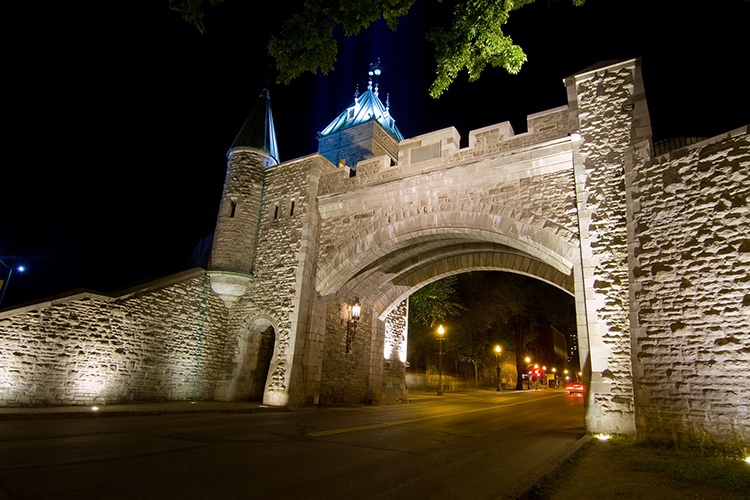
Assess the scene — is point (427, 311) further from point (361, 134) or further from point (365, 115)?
point (365, 115)

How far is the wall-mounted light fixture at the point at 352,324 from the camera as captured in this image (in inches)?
549

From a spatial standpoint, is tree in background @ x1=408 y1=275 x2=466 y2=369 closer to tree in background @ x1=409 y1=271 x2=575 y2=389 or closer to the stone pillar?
tree in background @ x1=409 y1=271 x2=575 y2=389

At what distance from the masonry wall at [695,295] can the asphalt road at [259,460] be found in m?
1.80

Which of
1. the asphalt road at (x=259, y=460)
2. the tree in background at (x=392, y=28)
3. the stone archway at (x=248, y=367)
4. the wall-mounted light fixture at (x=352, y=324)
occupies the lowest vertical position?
the asphalt road at (x=259, y=460)

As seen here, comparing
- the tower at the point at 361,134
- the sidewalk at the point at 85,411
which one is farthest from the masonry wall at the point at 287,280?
the tower at the point at 361,134

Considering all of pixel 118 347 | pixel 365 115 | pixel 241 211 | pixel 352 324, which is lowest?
pixel 118 347

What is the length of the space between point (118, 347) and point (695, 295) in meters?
12.6

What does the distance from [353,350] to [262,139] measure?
8.23 meters

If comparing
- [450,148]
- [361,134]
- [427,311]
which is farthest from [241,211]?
[427,311]

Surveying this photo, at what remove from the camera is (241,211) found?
46.1 feet

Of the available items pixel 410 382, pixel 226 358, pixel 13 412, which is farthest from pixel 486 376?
pixel 13 412

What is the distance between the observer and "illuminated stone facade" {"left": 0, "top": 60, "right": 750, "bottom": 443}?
6.66 meters

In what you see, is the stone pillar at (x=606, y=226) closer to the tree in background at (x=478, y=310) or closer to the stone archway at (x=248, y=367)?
the stone archway at (x=248, y=367)

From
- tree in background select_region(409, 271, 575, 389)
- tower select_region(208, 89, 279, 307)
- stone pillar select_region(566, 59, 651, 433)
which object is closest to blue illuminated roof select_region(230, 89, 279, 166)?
tower select_region(208, 89, 279, 307)
